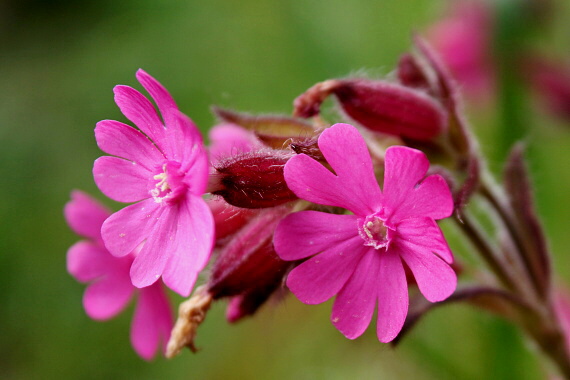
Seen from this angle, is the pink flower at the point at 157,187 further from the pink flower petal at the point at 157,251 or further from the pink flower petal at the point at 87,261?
the pink flower petal at the point at 87,261

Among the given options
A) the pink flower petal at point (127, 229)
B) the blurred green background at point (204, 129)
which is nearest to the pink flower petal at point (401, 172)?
the pink flower petal at point (127, 229)

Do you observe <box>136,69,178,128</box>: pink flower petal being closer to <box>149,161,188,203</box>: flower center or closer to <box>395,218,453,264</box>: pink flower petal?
<box>149,161,188,203</box>: flower center

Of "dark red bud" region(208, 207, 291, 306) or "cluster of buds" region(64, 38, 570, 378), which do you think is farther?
"dark red bud" region(208, 207, 291, 306)

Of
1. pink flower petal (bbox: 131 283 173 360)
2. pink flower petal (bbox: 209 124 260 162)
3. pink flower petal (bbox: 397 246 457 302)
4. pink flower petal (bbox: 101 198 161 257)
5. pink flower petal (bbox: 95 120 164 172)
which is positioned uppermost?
pink flower petal (bbox: 95 120 164 172)

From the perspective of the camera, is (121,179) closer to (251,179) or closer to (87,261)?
(251,179)

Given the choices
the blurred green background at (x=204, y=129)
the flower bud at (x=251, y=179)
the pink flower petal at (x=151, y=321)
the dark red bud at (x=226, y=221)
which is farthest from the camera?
the blurred green background at (x=204, y=129)

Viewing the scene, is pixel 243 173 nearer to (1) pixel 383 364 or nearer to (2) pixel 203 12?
(1) pixel 383 364

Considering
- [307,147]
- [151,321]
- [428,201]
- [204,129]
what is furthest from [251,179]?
[204,129]

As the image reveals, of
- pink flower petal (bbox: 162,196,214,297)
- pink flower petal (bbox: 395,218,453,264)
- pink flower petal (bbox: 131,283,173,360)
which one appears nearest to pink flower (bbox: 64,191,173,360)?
pink flower petal (bbox: 131,283,173,360)
